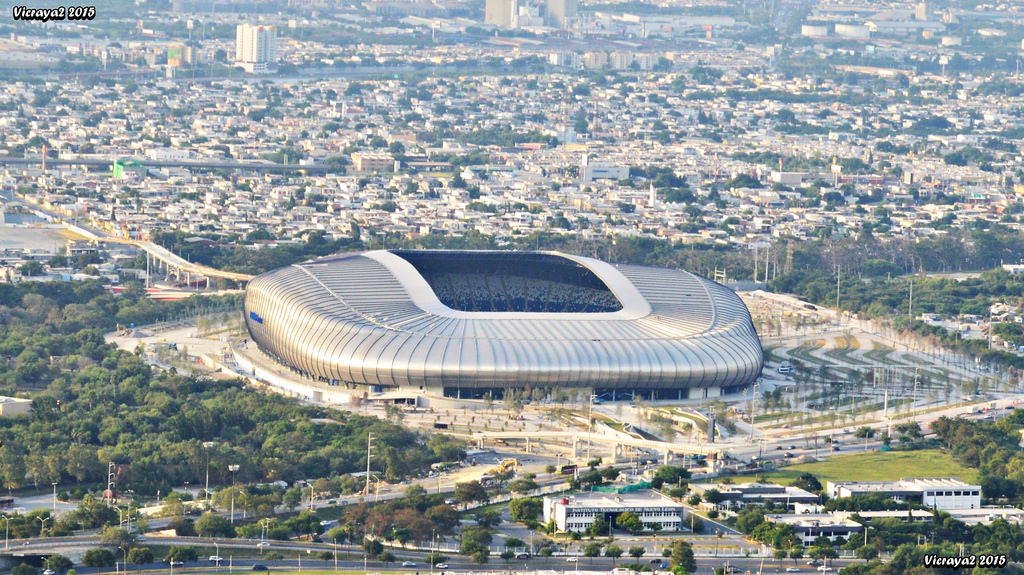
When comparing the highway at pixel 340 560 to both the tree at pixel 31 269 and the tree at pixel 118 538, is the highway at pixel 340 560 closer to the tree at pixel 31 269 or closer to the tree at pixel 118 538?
the tree at pixel 118 538

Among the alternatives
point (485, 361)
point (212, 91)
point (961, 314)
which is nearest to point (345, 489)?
point (485, 361)

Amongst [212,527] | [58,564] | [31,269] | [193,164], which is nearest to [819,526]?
[212,527]

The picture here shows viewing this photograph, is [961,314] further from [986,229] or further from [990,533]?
[990,533]

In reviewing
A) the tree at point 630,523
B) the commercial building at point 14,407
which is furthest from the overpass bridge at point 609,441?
the commercial building at point 14,407

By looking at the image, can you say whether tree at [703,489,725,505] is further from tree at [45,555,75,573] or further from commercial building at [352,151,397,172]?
commercial building at [352,151,397,172]

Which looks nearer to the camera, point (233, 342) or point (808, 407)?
point (808, 407)

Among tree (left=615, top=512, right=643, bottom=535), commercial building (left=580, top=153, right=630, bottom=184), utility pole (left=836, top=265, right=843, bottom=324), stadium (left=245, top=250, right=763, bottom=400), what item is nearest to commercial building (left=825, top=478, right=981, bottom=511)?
tree (left=615, top=512, right=643, bottom=535)
